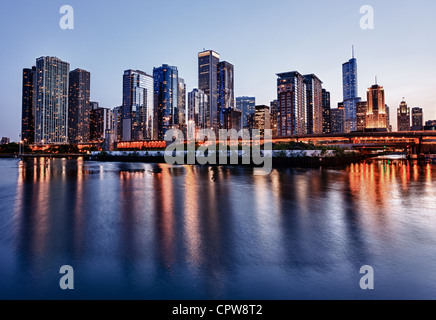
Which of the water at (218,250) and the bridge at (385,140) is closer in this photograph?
the water at (218,250)

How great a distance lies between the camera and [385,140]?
465 ft

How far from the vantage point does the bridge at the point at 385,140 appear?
121 metres

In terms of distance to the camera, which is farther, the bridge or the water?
the bridge

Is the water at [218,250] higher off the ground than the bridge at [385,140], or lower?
lower

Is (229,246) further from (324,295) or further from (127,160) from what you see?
(127,160)

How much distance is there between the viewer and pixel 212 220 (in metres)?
10.0

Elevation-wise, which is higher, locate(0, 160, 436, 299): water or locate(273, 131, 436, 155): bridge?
locate(273, 131, 436, 155): bridge

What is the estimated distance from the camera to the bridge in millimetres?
121325

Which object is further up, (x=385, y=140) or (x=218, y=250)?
(x=385, y=140)

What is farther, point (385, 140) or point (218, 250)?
point (385, 140)
